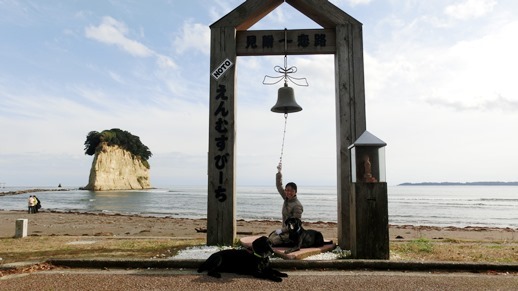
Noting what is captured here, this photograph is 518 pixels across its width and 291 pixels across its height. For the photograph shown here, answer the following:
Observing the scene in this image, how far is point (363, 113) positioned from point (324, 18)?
6.65ft

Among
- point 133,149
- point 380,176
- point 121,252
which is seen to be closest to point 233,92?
point 380,176

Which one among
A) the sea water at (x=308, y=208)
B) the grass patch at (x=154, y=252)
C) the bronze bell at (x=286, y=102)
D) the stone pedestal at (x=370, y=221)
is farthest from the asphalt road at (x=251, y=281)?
the sea water at (x=308, y=208)

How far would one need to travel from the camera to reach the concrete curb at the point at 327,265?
16.9ft

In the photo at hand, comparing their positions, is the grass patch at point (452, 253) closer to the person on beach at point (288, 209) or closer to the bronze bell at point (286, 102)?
the person on beach at point (288, 209)

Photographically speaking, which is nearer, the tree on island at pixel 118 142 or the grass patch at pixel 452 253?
the grass patch at pixel 452 253

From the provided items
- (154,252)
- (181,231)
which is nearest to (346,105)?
(154,252)

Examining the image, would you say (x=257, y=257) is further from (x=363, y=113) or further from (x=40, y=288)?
(x=363, y=113)

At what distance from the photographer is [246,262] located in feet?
16.1

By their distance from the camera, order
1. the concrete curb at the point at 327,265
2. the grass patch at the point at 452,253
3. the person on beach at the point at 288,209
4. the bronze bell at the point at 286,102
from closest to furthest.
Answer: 1. the concrete curb at the point at 327,265
2. the grass patch at the point at 452,253
3. the person on beach at the point at 288,209
4. the bronze bell at the point at 286,102

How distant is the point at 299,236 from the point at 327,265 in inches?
38.6

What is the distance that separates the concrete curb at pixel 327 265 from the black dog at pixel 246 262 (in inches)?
16.5

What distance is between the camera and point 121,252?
6.58 metres

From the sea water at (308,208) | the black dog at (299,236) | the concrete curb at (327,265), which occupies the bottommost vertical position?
the sea water at (308,208)

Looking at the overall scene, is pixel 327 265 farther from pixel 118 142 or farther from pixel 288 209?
pixel 118 142
